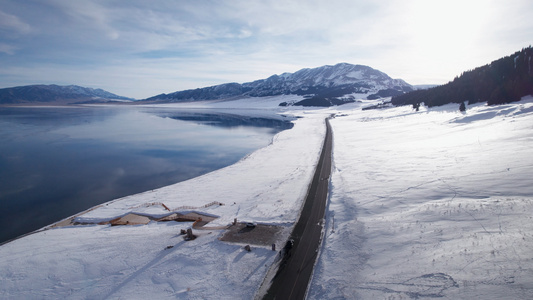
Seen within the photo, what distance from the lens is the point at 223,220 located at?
63.4 ft

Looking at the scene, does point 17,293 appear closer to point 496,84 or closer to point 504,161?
point 504,161

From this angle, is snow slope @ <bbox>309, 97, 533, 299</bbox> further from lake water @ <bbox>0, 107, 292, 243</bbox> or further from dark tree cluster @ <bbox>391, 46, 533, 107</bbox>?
dark tree cluster @ <bbox>391, 46, 533, 107</bbox>

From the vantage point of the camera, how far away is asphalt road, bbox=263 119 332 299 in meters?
11.8

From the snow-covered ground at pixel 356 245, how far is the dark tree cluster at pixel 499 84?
2717cm

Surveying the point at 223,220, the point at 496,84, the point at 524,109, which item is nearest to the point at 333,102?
the point at 496,84

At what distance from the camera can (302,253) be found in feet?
46.9

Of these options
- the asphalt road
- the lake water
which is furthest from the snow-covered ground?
the lake water

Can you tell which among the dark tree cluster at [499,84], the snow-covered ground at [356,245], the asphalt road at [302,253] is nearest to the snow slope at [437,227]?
the snow-covered ground at [356,245]

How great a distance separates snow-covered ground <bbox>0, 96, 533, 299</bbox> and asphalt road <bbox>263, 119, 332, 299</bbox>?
0.57 meters

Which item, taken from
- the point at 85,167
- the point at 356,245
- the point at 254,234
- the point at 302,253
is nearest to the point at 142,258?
the point at 254,234

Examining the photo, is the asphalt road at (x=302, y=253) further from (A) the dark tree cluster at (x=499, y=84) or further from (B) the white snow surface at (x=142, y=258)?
(A) the dark tree cluster at (x=499, y=84)

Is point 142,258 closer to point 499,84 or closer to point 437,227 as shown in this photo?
point 437,227

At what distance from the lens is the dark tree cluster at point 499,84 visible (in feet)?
142

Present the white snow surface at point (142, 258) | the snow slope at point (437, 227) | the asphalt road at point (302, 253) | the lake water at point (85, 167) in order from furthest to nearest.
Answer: the lake water at point (85, 167) < the white snow surface at point (142, 258) < the asphalt road at point (302, 253) < the snow slope at point (437, 227)
